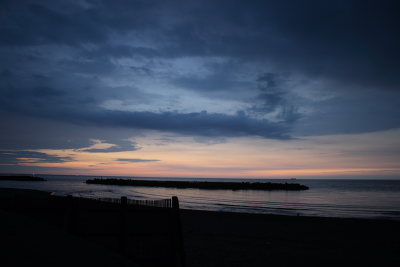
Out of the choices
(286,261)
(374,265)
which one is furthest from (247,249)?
(374,265)

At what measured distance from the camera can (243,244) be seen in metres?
12.2

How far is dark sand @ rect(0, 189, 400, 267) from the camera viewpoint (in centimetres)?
418

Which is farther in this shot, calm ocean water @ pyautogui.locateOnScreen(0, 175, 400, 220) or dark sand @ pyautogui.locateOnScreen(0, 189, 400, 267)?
calm ocean water @ pyautogui.locateOnScreen(0, 175, 400, 220)

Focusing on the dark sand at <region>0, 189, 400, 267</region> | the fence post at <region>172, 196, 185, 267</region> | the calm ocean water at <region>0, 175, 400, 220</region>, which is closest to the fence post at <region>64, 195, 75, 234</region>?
the dark sand at <region>0, 189, 400, 267</region>

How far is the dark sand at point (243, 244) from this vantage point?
13.7 ft

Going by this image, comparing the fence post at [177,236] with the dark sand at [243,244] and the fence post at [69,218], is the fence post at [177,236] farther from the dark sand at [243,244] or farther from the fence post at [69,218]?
the fence post at [69,218]

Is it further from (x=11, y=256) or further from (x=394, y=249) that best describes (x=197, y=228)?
(x=11, y=256)

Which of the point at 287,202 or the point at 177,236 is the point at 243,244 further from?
the point at 287,202

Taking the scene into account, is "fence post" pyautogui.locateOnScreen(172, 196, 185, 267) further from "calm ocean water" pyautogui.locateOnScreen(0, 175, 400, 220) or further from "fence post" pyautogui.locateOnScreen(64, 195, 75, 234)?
"calm ocean water" pyautogui.locateOnScreen(0, 175, 400, 220)

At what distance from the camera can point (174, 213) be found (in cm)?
674

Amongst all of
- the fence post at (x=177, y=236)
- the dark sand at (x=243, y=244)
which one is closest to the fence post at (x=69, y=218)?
the dark sand at (x=243, y=244)

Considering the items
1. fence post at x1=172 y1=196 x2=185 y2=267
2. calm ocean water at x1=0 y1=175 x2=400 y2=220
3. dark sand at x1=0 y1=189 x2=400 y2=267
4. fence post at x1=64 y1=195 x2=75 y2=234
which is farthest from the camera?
calm ocean water at x1=0 y1=175 x2=400 y2=220

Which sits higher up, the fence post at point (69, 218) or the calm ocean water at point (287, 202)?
the fence post at point (69, 218)

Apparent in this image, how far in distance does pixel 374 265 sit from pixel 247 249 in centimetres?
432
